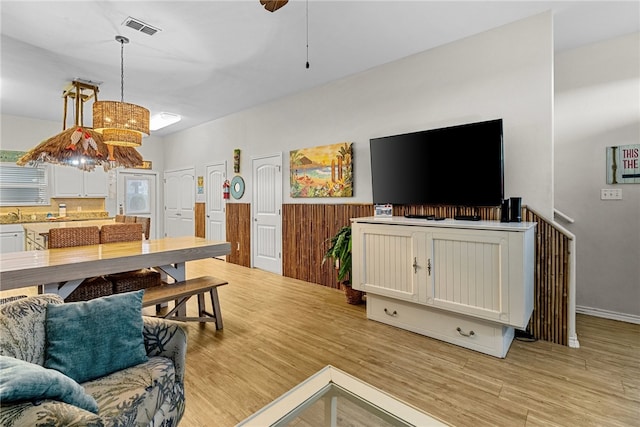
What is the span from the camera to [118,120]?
9.78 feet

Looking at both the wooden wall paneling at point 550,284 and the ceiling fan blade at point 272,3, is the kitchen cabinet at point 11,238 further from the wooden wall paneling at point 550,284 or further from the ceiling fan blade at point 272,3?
the wooden wall paneling at point 550,284

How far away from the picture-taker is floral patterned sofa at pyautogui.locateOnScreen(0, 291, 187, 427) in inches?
32.1

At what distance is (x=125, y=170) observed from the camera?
7094 mm

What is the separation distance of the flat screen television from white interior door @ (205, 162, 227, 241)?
3556 mm

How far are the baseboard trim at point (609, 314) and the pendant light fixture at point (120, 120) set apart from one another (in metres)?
4.84

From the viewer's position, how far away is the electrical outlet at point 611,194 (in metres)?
2.95

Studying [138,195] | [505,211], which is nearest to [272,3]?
[505,211]

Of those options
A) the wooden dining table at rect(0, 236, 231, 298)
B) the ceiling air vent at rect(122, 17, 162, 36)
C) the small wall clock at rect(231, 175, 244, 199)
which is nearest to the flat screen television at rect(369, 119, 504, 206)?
the wooden dining table at rect(0, 236, 231, 298)

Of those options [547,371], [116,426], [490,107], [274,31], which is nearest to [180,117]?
[274,31]

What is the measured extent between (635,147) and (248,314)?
13.3ft

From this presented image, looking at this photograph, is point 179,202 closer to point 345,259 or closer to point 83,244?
point 83,244

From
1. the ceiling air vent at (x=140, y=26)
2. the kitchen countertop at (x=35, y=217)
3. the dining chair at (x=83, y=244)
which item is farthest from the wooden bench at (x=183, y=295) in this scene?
the kitchen countertop at (x=35, y=217)

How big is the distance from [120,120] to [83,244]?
1255 millimetres

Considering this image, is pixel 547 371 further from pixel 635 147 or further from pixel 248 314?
pixel 248 314
